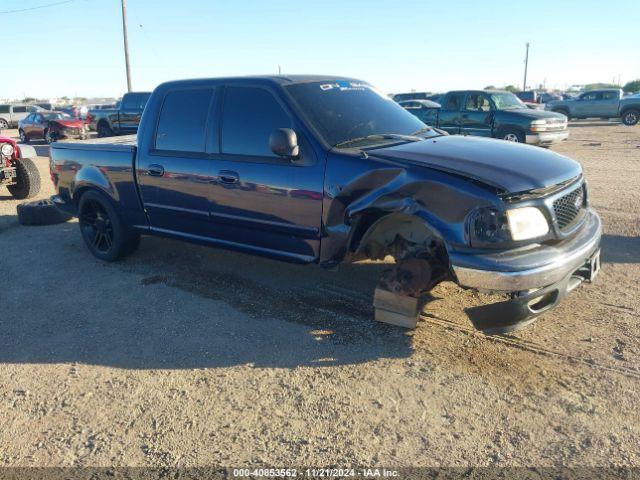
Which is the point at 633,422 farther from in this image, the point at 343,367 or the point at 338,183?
the point at 338,183

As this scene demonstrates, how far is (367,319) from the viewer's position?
161 inches

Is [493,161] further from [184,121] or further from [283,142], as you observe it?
[184,121]

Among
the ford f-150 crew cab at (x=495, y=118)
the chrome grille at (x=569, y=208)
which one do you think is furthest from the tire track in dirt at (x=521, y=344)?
the ford f-150 crew cab at (x=495, y=118)

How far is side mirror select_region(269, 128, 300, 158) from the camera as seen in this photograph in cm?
379

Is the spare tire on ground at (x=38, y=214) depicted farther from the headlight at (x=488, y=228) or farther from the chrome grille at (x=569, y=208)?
the chrome grille at (x=569, y=208)

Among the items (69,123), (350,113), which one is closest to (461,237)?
(350,113)

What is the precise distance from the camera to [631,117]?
25328 millimetres

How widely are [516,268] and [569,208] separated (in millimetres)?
880

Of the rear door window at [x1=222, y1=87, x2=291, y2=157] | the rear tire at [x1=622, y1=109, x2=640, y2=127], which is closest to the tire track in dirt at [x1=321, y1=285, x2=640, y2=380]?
the rear door window at [x1=222, y1=87, x2=291, y2=157]

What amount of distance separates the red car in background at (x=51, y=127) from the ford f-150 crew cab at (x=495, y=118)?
15.5m

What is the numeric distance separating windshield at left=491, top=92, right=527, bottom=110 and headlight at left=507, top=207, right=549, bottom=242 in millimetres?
11788

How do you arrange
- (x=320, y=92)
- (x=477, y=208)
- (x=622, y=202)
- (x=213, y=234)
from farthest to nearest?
1. (x=622, y=202)
2. (x=213, y=234)
3. (x=320, y=92)
4. (x=477, y=208)

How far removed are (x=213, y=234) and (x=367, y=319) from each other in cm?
165

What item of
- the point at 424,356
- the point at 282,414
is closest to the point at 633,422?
the point at 424,356
